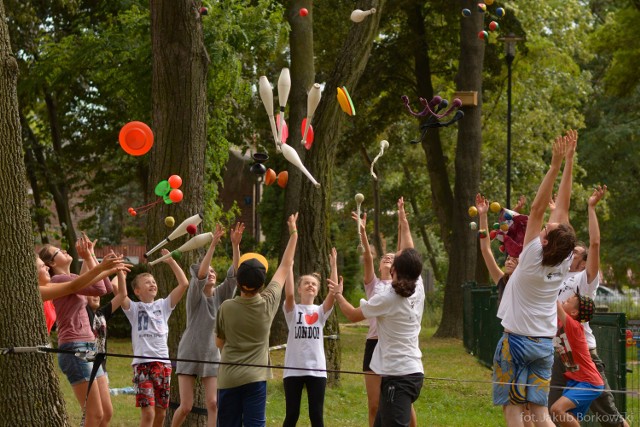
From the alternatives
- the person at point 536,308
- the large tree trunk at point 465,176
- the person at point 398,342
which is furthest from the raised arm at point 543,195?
the large tree trunk at point 465,176

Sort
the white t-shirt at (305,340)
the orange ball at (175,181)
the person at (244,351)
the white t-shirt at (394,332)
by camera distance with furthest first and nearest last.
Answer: the orange ball at (175,181) < the white t-shirt at (305,340) < the person at (244,351) < the white t-shirt at (394,332)

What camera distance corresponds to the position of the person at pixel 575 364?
25.3 ft

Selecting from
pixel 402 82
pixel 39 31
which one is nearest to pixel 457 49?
pixel 402 82

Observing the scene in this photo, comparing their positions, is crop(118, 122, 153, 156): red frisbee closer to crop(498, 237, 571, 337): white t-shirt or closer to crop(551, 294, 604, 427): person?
crop(498, 237, 571, 337): white t-shirt

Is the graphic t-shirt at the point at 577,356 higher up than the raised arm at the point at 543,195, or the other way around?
the raised arm at the point at 543,195

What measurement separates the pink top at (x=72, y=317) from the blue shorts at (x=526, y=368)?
3.52 m

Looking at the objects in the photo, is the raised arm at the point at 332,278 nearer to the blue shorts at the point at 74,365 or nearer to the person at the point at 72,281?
the person at the point at 72,281

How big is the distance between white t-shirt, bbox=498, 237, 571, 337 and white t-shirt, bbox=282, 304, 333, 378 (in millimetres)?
1937

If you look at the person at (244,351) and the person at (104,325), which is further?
the person at (104,325)

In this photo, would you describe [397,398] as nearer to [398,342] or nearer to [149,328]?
[398,342]

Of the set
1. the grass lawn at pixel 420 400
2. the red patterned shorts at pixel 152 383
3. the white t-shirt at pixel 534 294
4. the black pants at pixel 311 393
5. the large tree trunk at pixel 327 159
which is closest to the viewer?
the white t-shirt at pixel 534 294

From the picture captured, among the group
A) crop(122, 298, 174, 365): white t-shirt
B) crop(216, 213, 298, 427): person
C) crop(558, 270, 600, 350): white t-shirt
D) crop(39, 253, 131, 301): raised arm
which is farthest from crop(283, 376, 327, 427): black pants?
crop(558, 270, 600, 350): white t-shirt

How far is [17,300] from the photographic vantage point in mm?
7172

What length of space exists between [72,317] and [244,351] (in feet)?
6.69
